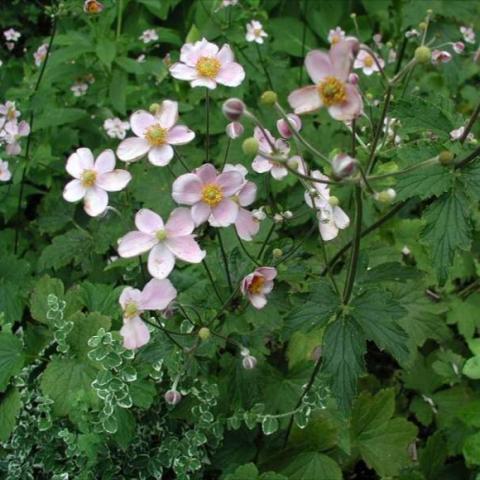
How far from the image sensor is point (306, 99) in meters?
1.30

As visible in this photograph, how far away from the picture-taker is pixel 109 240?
2258 mm

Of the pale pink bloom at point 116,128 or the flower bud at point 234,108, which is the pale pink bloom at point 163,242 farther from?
the pale pink bloom at point 116,128

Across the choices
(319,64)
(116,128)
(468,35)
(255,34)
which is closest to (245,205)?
(319,64)

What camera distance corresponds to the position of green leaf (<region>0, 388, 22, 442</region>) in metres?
1.92

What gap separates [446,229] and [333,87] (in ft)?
1.52

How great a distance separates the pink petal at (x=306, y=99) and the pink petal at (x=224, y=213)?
269mm

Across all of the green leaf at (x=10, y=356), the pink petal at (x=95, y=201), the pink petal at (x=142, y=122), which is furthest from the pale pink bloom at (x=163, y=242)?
the green leaf at (x=10, y=356)

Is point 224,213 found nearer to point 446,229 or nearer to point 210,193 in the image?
point 210,193

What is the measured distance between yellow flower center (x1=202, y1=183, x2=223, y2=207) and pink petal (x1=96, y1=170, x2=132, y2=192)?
0.22 metres

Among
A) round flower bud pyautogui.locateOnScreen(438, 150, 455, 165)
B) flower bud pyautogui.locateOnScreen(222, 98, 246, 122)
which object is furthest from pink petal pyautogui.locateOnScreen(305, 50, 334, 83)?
round flower bud pyautogui.locateOnScreen(438, 150, 455, 165)

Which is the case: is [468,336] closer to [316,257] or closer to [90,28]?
[316,257]

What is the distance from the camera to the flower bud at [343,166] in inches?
47.7

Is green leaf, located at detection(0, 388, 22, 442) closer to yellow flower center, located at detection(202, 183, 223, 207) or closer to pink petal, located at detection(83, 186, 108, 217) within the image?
pink petal, located at detection(83, 186, 108, 217)

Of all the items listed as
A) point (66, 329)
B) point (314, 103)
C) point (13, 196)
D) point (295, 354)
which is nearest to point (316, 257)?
point (295, 354)
